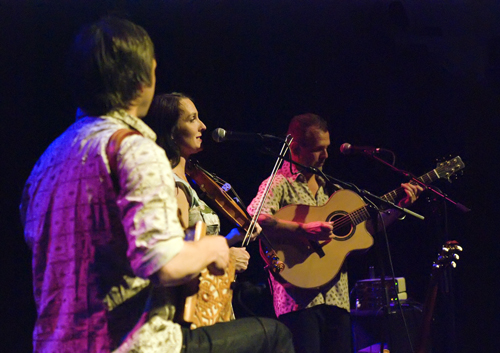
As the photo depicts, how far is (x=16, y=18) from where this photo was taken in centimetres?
397

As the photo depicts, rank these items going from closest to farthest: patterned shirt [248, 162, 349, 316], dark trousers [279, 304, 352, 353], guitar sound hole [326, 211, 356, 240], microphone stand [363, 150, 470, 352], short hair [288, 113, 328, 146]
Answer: dark trousers [279, 304, 352, 353], patterned shirt [248, 162, 349, 316], microphone stand [363, 150, 470, 352], guitar sound hole [326, 211, 356, 240], short hair [288, 113, 328, 146]

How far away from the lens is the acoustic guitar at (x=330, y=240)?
3.78 m

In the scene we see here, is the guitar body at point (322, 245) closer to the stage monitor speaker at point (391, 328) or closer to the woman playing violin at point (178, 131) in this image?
the stage monitor speaker at point (391, 328)

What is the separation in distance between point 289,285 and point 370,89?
3085 mm

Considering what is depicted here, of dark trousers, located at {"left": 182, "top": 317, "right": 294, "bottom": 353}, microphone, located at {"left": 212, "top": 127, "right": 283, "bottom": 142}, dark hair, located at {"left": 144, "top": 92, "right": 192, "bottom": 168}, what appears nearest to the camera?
dark trousers, located at {"left": 182, "top": 317, "right": 294, "bottom": 353}

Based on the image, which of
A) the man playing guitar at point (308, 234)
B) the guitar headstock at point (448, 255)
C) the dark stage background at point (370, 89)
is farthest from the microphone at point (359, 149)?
the guitar headstock at point (448, 255)

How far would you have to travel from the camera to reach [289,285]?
371cm

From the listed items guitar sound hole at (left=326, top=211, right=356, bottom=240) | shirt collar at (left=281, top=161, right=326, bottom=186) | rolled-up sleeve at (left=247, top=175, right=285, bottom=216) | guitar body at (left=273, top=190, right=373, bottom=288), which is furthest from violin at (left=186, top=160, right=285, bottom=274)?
guitar sound hole at (left=326, top=211, right=356, bottom=240)

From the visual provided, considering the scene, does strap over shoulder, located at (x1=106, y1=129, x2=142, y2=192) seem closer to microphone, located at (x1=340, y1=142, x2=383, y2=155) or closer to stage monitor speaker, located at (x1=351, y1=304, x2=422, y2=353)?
microphone, located at (x1=340, y1=142, x2=383, y2=155)

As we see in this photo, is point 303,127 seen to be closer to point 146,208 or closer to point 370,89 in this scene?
point 370,89

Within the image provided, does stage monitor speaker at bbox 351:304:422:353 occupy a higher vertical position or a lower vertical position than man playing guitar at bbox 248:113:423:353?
lower

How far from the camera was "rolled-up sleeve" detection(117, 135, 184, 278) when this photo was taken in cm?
135

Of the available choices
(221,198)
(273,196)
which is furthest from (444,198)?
(221,198)

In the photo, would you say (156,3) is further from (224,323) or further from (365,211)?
(224,323)
